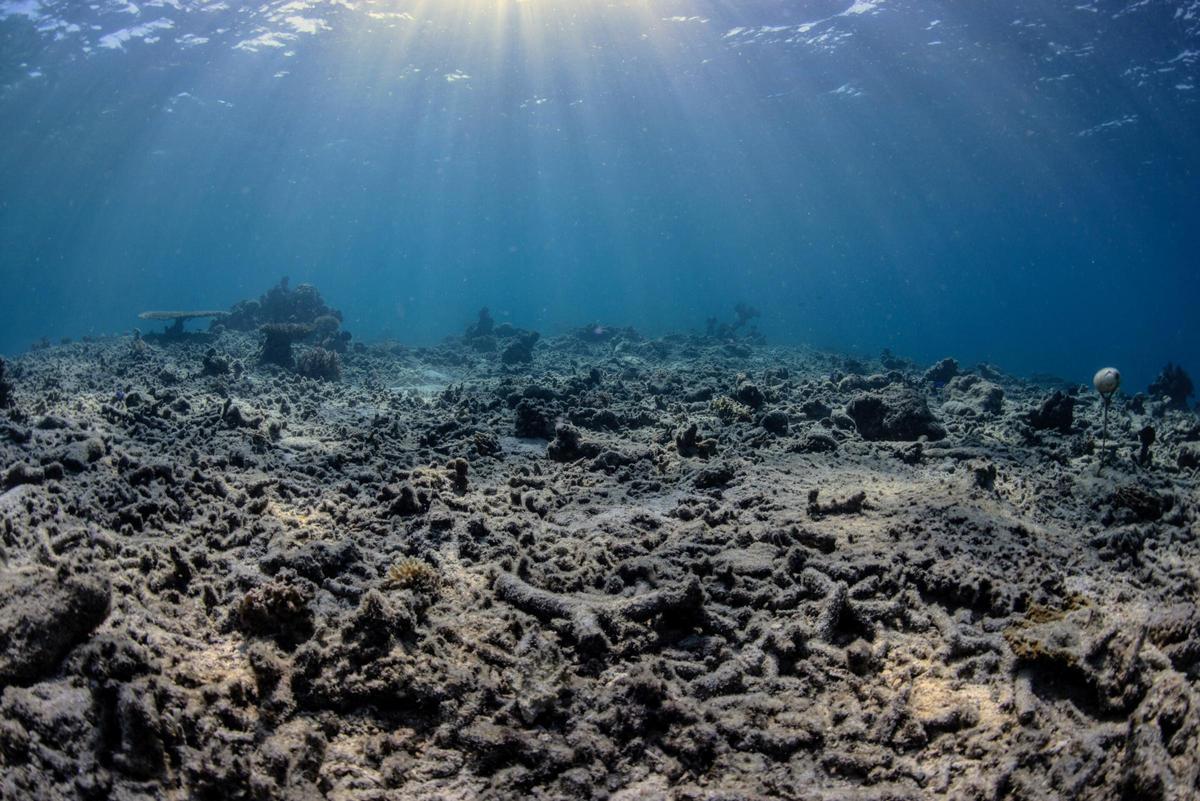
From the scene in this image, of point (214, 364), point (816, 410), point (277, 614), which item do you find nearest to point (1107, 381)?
point (816, 410)

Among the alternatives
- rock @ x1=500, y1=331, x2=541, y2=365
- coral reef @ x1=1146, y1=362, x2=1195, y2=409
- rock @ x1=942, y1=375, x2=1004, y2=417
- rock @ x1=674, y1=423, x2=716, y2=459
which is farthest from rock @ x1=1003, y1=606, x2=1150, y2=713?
→ coral reef @ x1=1146, y1=362, x2=1195, y2=409

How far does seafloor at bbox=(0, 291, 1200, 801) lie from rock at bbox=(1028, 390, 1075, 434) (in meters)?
3.09

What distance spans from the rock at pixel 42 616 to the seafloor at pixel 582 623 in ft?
0.05

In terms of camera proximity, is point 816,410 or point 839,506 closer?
point 839,506

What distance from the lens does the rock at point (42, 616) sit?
3.50 meters

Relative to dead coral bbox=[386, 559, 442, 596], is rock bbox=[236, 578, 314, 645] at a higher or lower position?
higher

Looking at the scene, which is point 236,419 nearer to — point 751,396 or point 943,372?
point 751,396

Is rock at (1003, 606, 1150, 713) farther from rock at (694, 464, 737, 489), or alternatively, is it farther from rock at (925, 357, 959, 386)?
rock at (925, 357, 959, 386)

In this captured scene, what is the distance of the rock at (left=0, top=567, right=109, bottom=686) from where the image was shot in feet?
11.5

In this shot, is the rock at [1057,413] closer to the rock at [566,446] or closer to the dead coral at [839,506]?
the dead coral at [839,506]

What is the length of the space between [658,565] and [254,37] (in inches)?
1840

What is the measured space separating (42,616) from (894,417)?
42.7 ft

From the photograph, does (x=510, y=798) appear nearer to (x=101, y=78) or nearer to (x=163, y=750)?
(x=163, y=750)

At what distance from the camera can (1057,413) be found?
520 inches
